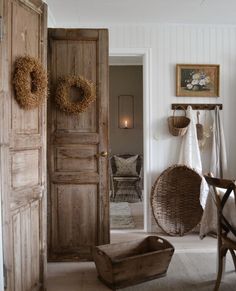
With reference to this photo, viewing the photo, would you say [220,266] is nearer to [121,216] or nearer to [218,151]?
[218,151]

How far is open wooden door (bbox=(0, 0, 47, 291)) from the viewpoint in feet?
6.76

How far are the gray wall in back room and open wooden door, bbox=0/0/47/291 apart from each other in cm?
485

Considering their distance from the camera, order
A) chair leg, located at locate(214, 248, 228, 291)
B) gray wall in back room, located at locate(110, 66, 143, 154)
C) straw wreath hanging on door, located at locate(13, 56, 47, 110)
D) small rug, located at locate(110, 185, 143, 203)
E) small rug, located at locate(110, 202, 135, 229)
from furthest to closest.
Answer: gray wall in back room, located at locate(110, 66, 143, 154), small rug, located at locate(110, 185, 143, 203), small rug, located at locate(110, 202, 135, 229), chair leg, located at locate(214, 248, 228, 291), straw wreath hanging on door, located at locate(13, 56, 47, 110)

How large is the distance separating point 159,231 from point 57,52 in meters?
2.44

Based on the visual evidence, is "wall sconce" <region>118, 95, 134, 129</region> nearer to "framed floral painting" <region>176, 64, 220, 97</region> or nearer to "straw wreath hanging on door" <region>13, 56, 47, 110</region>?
"framed floral painting" <region>176, 64, 220, 97</region>

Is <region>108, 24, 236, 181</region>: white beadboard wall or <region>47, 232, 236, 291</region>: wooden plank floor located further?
<region>108, 24, 236, 181</region>: white beadboard wall

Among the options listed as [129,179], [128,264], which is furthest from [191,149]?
[129,179]

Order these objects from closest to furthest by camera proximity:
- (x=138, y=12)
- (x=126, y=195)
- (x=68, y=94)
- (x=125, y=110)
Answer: (x=68, y=94), (x=138, y=12), (x=126, y=195), (x=125, y=110)

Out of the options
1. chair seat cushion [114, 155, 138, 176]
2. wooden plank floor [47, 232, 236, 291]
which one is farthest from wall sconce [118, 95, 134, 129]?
wooden plank floor [47, 232, 236, 291]

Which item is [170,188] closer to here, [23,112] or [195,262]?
[195,262]

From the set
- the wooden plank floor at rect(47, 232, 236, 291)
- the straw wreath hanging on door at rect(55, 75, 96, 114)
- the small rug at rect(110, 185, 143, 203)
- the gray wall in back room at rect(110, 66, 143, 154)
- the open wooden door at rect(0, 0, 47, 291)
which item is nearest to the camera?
the open wooden door at rect(0, 0, 47, 291)

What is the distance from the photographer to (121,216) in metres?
5.10

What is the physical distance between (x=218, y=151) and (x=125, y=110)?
136 inches

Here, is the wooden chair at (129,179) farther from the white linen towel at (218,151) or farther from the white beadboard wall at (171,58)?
the white linen towel at (218,151)
